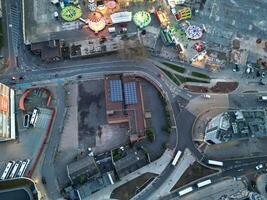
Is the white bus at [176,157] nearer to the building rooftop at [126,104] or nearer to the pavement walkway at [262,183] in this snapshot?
the building rooftop at [126,104]

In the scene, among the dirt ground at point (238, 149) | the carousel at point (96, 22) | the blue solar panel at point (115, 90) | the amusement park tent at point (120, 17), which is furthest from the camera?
the amusement park tent at point (120, 17)

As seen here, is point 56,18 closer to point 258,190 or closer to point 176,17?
point 176,17

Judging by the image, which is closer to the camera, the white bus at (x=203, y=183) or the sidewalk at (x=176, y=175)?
the white bus at (x=203, y=183)

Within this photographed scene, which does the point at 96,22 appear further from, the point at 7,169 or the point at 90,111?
the point at 7,169

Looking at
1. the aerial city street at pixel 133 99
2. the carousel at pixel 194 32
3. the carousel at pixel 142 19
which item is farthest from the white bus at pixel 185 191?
the carousel at pixel 142 19

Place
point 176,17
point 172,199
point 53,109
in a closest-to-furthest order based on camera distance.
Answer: point 172,199
point 53,109
point 176,17

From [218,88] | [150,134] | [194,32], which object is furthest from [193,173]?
[194,32]

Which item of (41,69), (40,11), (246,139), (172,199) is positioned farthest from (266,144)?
(40,11)
